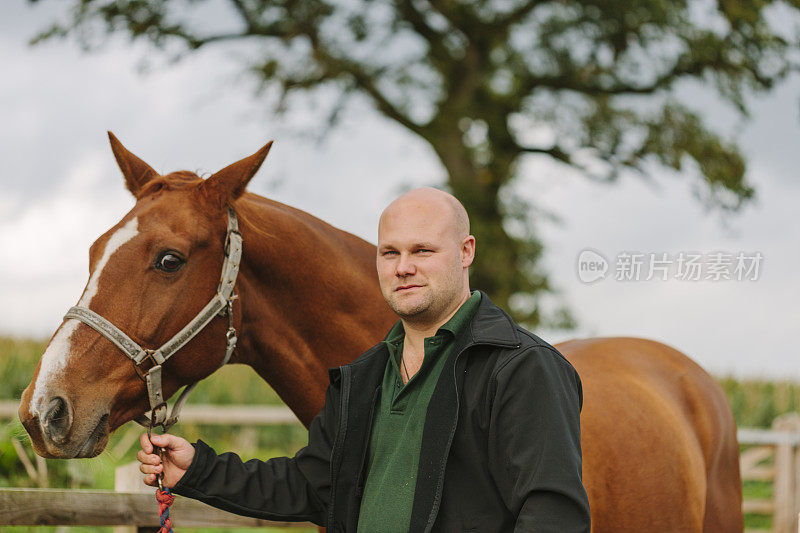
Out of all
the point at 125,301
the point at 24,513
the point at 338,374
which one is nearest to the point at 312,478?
the point at 338,374

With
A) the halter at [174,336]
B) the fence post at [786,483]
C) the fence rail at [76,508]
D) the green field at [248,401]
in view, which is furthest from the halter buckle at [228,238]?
the fence post at [786,483]

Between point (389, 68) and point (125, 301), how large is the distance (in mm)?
10588

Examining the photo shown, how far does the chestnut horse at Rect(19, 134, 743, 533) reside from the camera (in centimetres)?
218

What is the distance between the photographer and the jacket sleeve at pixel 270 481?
2025 millimetres

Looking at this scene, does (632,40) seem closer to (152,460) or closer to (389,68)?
(389,68)

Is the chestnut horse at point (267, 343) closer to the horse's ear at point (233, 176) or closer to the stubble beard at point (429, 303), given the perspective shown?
the horse's ear at point (233, 176)

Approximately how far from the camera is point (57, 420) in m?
2.14

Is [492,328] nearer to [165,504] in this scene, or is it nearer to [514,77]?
[165,504]

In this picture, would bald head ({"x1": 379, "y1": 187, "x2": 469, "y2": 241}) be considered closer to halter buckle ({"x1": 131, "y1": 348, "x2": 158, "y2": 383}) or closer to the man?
the man

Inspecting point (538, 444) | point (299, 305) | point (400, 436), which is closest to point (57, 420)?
point (299, 305)

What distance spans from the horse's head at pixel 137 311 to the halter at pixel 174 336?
2cm

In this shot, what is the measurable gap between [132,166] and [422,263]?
136cm

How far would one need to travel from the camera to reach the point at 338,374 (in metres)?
2.05

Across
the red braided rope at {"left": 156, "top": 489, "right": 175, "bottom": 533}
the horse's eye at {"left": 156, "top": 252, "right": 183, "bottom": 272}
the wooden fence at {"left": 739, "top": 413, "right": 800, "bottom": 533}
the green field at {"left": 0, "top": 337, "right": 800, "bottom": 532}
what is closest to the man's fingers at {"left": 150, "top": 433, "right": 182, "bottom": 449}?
the red braided rope at {"left": 156, "top": 489, "right": 175, "bottom": 533}
